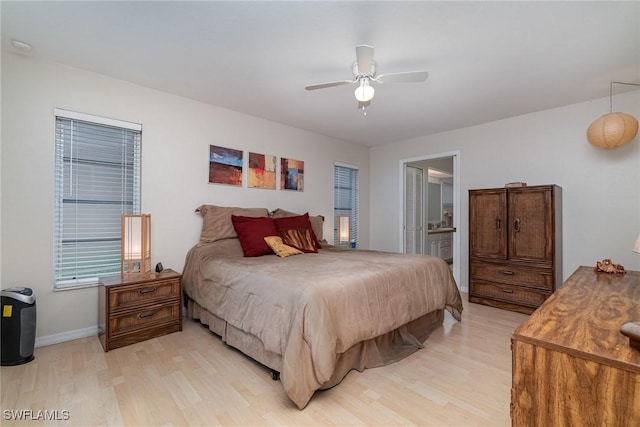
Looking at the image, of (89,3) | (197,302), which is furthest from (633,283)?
(89,3)

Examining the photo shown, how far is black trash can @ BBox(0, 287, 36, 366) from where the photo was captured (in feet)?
6.84

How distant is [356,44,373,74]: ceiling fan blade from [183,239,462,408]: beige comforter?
4.99 ft

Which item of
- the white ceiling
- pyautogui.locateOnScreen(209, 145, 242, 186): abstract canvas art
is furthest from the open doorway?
pyautogui.locateOnScreen(209, 145, 242, 186): abstract canvas art

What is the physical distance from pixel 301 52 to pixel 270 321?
207 centimetres

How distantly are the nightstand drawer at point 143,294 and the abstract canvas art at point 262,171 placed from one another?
5.39ft

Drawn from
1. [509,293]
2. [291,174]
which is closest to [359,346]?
[509,293]

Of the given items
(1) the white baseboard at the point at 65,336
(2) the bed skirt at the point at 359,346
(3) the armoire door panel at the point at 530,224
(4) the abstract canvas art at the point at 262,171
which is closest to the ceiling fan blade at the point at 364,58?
(2) the bed skirt at the point at 359,346

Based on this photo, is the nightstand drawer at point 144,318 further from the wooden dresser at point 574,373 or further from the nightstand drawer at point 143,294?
the wooden dresser at point 574,373

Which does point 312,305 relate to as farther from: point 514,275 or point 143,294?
point 514,275

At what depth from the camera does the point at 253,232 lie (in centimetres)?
324

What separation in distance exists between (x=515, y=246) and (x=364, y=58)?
295 cm

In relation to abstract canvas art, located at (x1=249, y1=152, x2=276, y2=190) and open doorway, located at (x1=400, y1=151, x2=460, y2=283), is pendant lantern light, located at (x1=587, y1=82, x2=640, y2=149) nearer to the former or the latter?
open doorway, located at (x1=400, y1=151, x2=460, y2=283)

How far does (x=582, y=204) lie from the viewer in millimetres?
3385

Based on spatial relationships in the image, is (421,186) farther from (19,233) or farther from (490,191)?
(19,233)
